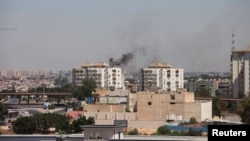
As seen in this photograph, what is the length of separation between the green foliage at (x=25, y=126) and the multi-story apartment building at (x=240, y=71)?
34.5 feet

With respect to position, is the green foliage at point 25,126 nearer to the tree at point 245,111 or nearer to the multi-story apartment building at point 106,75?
the tree at point 245,111

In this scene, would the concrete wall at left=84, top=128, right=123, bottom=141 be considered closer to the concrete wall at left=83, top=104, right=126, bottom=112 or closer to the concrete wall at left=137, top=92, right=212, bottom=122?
the concrete wall at left=137, top=92, right=212, bottom=122

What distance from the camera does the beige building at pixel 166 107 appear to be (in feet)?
31.6

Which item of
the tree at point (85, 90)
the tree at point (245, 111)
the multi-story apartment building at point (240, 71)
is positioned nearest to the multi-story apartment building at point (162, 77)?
the multi-story apartment building at point (240, 71)

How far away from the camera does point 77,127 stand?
26.7ft

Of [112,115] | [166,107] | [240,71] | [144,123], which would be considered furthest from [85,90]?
[144,123]

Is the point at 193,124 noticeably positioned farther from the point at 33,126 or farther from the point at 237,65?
the point at 237,65

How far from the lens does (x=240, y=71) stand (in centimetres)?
1859

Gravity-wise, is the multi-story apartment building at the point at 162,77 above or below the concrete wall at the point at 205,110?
above

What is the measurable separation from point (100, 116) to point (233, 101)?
6.64 meters

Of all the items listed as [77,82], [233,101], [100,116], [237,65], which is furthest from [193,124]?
[77,82]

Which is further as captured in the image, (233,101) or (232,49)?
(232,49)

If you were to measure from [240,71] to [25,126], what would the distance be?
11127mm

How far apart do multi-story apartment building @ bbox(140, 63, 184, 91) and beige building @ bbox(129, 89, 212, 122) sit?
33.1 ft
